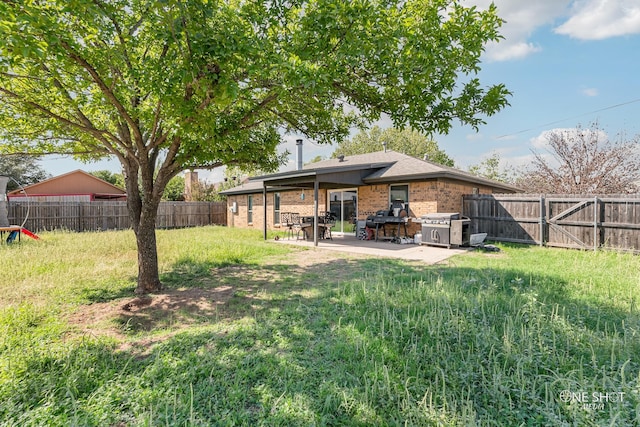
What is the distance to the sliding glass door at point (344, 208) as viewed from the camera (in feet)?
46.9

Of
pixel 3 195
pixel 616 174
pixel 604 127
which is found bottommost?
pixel 3 195

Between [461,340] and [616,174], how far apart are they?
1926 cm

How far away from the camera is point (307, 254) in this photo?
9242 mm

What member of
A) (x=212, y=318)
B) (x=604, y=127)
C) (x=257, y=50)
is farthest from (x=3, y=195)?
(x=604, y=127)

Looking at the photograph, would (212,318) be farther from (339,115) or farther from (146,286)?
(339,115)

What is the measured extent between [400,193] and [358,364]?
34.0 feet

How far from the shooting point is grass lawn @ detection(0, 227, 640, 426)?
2123 millimetres

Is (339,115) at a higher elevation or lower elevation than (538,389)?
higher

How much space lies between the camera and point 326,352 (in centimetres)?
297

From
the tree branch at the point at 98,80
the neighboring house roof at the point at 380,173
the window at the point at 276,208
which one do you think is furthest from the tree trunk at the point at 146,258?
the window at the point at 276,208

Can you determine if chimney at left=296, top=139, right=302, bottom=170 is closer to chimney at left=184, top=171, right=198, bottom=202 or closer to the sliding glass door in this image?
the sliding glass door

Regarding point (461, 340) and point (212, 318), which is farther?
point (212, 318)

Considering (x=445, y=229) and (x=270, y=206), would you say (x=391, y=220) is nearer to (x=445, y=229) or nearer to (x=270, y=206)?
(x=445, y=229)

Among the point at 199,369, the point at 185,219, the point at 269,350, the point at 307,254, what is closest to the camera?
the point at 199,369
